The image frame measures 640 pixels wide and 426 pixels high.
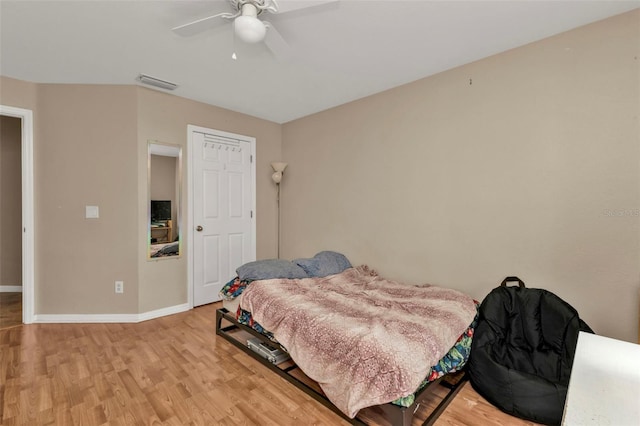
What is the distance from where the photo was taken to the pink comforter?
1592mm

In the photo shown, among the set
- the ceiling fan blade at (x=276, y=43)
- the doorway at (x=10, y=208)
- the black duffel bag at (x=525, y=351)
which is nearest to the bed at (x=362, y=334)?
the black duffel bag at (x=525, y=351)

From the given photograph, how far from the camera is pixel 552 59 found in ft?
7.41

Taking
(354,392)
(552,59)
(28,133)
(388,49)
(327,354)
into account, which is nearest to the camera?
(354,392)

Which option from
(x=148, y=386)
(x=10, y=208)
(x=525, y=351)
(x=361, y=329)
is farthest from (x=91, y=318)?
(x=525, y=351)

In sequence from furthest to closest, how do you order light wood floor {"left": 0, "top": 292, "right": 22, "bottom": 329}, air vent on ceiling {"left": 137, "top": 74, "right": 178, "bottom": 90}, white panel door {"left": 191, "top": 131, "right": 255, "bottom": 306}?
1. white panel door {"left": 191, "top": 131, "right": 255, "bottom": 306}
2. light wood floor {"left": 0, "top": 292, "right": 22, "bottom": 329}
3. air vent on ceiling {"left": 137, "top": 74, "right": 178, "bottom": 90}

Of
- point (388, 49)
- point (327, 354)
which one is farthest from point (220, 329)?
point (388, 49)

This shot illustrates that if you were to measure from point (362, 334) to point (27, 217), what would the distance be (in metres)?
3.63

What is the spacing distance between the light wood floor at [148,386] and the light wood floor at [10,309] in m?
0.28

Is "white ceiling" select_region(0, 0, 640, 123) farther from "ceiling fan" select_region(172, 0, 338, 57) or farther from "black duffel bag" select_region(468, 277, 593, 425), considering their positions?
"black duffel bag" select_region(468, 277, 593, 425)

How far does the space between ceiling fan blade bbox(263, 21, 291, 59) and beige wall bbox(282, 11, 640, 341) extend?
1.38 meters

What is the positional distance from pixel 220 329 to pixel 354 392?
5.90 feet

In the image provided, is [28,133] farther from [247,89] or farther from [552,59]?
[552,59]

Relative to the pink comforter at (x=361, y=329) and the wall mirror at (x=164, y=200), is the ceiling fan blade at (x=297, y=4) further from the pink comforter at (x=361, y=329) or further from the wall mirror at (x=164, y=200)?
the wall mirror at (x=164, y=200)

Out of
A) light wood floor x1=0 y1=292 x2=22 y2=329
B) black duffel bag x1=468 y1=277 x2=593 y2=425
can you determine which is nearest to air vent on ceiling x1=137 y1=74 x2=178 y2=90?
light wood floor x1=0 y1=292 x2=22 y2=329
